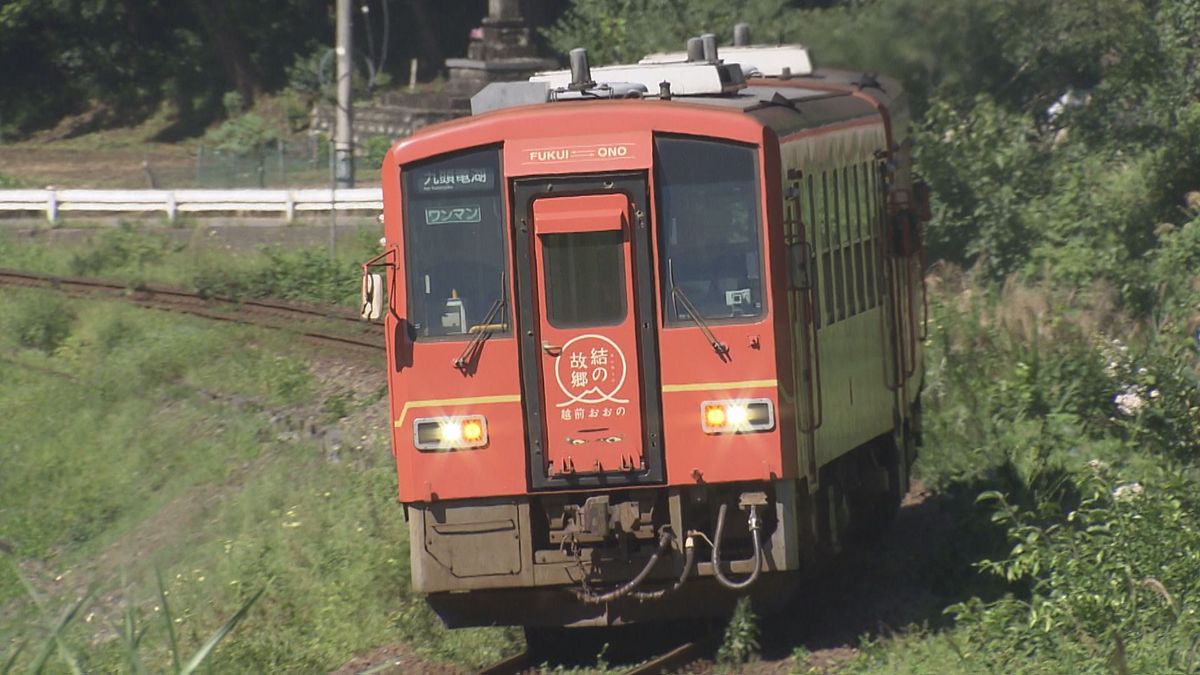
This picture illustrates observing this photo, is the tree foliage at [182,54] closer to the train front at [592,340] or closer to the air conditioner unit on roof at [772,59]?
the air conditioner unit on roof at [772,59]

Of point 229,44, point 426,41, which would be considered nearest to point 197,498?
point 426,41

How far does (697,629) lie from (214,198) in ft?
62.3

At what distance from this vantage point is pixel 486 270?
31.8 ft

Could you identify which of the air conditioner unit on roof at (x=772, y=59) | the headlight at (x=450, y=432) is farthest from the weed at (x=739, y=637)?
the air conditioner unit on roof at (x=772, y=59)

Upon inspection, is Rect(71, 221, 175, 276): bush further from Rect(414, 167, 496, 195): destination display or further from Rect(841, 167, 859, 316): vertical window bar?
Rect(414, 167, 496, 195): destination display

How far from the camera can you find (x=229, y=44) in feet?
172

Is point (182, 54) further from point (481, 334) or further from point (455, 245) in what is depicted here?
point (481, 334)

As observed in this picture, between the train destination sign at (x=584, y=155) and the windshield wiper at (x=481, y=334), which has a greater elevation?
the train destination sign at (x=584, y=155)

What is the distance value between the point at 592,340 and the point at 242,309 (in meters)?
12.4

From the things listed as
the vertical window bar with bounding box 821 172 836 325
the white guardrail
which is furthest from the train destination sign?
the white guardrail

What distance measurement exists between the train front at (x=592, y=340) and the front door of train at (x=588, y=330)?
0.01 meters

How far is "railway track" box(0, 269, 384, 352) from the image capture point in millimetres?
19453

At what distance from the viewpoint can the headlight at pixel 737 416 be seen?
9.49 metres

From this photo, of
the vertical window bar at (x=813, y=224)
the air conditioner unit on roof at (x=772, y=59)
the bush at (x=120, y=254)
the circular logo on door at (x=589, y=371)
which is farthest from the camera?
the bush at (x=120, y=254)
